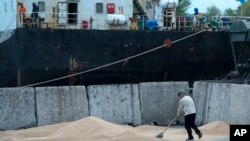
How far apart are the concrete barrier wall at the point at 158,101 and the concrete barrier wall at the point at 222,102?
2.26 ft

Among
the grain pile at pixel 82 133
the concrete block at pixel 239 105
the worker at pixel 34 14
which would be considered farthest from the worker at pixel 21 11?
the concrete block at pixel 239 105

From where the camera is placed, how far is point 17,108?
68.8 ft

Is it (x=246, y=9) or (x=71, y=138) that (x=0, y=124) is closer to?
(x=71, y=138)

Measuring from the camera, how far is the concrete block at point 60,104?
21.3 metres

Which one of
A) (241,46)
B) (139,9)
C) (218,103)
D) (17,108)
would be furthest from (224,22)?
(17,108)

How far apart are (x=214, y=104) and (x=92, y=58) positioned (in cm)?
657

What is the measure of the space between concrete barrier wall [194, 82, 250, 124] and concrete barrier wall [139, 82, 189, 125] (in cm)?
69

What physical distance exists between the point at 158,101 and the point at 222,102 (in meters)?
2.49

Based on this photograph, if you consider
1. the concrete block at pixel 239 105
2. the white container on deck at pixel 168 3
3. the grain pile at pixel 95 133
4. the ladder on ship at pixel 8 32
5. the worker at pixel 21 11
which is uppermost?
the white container on deck at pixel 168 3

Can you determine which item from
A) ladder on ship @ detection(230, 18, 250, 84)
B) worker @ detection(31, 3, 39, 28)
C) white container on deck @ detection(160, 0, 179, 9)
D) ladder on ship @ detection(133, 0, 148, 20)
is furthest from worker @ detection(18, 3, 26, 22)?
ladder on ship @ detection(230, 18, 250, 84)

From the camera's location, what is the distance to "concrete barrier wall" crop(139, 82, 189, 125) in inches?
907

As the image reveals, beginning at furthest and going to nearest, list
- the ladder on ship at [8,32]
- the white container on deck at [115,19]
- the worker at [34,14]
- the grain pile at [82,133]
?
the white container on deck at [115,19]
the worker at [34,14]
the ladder on ship at [8,32]
the grain pile at [82,133]

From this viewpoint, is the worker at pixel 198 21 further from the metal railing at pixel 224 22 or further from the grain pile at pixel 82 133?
the grain pile at pixel 82 133

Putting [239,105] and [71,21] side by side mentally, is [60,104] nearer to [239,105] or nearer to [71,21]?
[239,105]
